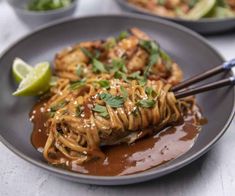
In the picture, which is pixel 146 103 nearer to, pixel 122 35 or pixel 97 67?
pixel 97 67

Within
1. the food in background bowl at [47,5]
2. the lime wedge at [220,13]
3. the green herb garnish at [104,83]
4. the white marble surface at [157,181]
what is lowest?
the white marble surface at [157,181]

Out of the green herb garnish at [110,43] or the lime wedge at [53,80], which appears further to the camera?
the green herb garnish at [110,43]

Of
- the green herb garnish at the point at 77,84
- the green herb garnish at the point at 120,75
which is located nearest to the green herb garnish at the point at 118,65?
the green herb garnish at the point at 120,75

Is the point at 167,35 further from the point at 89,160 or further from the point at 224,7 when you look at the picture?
the point at 89,160

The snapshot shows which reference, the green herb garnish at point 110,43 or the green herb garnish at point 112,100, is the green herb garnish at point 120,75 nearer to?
the green herb garnish at point 112,100

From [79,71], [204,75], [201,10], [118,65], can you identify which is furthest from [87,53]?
[201,10]

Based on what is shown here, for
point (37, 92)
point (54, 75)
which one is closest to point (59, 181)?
point (37, 92)

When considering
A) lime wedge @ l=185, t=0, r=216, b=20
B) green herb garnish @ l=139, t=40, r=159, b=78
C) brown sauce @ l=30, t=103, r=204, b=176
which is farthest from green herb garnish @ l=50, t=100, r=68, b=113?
lime wedge @ l=185, t=0, r=216, b=20
